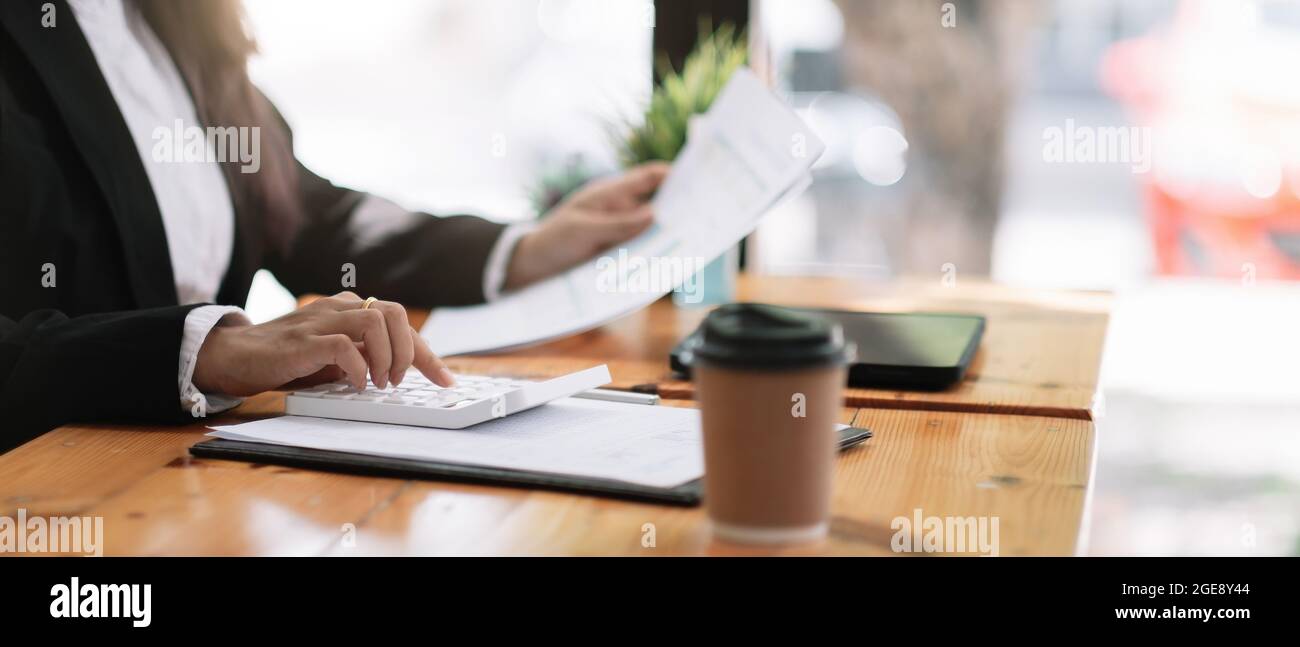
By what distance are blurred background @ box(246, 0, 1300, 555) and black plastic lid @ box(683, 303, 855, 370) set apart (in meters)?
2.14

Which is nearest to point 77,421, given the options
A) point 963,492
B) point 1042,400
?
point 963,492

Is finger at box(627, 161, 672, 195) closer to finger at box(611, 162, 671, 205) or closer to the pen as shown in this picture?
finger at box(611, 162, 671, 205)

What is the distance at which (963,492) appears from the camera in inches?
26.3

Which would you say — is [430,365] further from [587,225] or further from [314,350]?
[587,225]

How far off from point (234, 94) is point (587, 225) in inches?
18.7

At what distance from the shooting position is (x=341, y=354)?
813 millimetres

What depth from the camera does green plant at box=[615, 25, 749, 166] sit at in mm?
1426

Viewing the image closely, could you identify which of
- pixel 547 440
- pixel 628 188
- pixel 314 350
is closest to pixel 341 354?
pixel 314 350

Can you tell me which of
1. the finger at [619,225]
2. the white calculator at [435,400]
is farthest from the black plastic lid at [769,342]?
the finger at [619,225]

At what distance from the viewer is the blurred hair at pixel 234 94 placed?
1.31 m

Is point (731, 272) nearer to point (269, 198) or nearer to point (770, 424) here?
point (269, 198)

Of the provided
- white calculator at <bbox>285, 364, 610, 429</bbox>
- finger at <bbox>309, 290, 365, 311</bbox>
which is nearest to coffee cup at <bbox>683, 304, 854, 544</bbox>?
white calculator at <bbox>285, 364, 610, 429</bbox>
